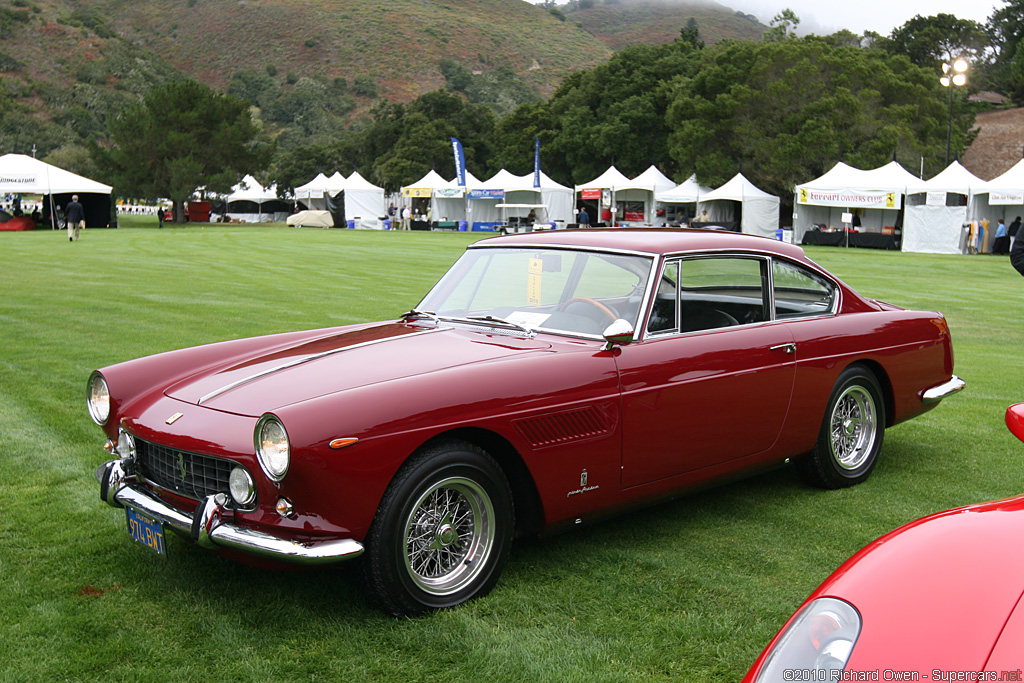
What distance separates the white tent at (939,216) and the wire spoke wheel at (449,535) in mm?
33695

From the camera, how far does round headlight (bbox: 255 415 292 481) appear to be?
3127 mm

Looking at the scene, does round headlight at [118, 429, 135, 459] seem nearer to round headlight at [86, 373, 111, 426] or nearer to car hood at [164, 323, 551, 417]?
car hood at [164, 323, 551, 417]

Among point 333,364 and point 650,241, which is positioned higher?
point 650,241

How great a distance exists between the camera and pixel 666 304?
4.36 m

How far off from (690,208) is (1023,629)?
157ft

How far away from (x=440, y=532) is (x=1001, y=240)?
3416 centimetres

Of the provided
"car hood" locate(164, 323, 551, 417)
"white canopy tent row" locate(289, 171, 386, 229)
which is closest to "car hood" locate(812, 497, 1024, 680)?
"car hood" locate(164, 323, 551, 417)

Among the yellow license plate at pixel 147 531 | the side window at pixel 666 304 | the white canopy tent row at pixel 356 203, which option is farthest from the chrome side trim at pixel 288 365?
the white canopy tent row at pixel 356 203

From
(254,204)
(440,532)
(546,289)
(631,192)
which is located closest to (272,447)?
(440,532)

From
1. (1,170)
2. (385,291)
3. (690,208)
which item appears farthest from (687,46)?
(385,291)

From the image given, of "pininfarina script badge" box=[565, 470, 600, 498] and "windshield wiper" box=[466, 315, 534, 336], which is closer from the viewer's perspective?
"pininfarina script badge" box=[565, 470, 600, 498]

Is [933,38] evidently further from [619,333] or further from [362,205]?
[619,333]

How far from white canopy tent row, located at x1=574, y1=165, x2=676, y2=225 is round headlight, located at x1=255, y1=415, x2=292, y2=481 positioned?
4397 centimetres

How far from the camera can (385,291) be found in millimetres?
15867
